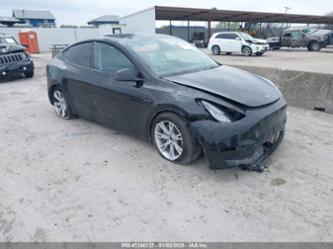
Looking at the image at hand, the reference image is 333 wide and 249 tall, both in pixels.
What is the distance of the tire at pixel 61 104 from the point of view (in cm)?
497

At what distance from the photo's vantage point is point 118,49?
3.79 metres

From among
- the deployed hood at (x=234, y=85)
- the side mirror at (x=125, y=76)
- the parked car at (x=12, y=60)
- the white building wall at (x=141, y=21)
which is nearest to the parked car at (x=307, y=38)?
the white building wall at (x=141, y=21)

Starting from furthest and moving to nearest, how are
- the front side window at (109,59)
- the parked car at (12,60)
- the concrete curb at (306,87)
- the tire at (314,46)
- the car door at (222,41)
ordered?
the tire at (314,46) → the car door at (222,41) → the parked car at (12,60) → the concrete curb at (306,87) → the front side window at (109,59)

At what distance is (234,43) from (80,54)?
16.3m

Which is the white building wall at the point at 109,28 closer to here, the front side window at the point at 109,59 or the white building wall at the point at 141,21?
the white building wall at the point at 141,21

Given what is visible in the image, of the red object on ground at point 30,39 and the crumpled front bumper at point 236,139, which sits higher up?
the red object on ground at point 30,39

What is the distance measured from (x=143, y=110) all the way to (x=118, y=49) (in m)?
1.02

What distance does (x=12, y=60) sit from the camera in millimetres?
9344

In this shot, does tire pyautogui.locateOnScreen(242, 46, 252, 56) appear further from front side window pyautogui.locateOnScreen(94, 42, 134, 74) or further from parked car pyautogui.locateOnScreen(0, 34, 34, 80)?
front side window pyautogui.locateOnScreen(94, 42, 134, 74)

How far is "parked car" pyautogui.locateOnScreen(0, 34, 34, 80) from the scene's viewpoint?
9.11m

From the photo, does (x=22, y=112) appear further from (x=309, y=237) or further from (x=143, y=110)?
(x=309, y=237)

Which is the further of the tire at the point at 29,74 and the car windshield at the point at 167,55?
the tire at the point at 29,74

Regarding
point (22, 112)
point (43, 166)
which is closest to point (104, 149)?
point (43, 166)

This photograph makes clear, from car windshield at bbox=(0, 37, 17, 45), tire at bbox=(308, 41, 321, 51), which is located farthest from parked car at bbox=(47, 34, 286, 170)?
tire at bbox=(308, 41, 321, 51)
